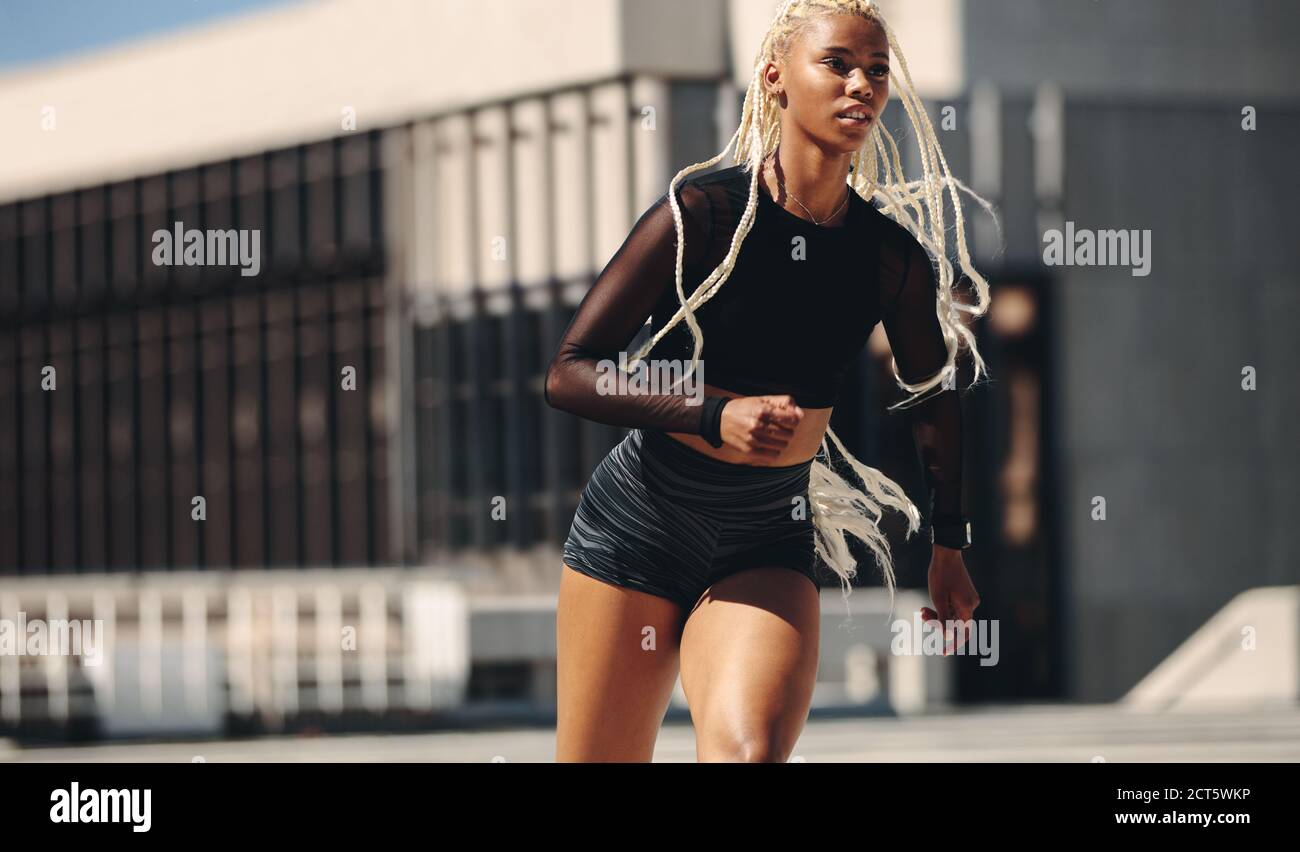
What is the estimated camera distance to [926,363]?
4637 mm

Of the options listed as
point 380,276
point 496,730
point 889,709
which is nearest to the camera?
point 496,730

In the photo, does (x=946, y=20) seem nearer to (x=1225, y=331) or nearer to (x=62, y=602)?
(x=1225, y=331)

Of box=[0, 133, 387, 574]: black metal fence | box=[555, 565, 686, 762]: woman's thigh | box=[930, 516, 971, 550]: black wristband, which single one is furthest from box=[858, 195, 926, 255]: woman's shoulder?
box=[0, 133, 387, 574]: black metal fence

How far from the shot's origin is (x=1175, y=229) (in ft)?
89.2

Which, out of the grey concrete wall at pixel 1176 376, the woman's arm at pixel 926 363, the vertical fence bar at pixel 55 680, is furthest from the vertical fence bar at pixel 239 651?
the woman's arm at pixel 926 363

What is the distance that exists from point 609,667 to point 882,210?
1.29 m

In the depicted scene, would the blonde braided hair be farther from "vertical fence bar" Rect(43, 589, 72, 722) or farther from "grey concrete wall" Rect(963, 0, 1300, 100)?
"grey concrete wall" Rect(963, 0, 1300, 100)

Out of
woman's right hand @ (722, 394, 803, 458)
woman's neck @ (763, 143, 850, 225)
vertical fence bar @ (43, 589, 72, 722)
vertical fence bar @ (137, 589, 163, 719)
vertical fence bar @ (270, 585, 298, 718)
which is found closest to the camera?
woman's right hand @ (722, 394, 803, 458)

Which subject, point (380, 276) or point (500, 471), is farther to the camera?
point (380, 276)

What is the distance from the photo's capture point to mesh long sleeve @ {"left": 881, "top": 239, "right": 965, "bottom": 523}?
4578mm

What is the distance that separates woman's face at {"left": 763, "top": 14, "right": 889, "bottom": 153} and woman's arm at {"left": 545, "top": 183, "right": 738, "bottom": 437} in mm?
291

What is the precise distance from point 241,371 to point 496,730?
60.9 feet
